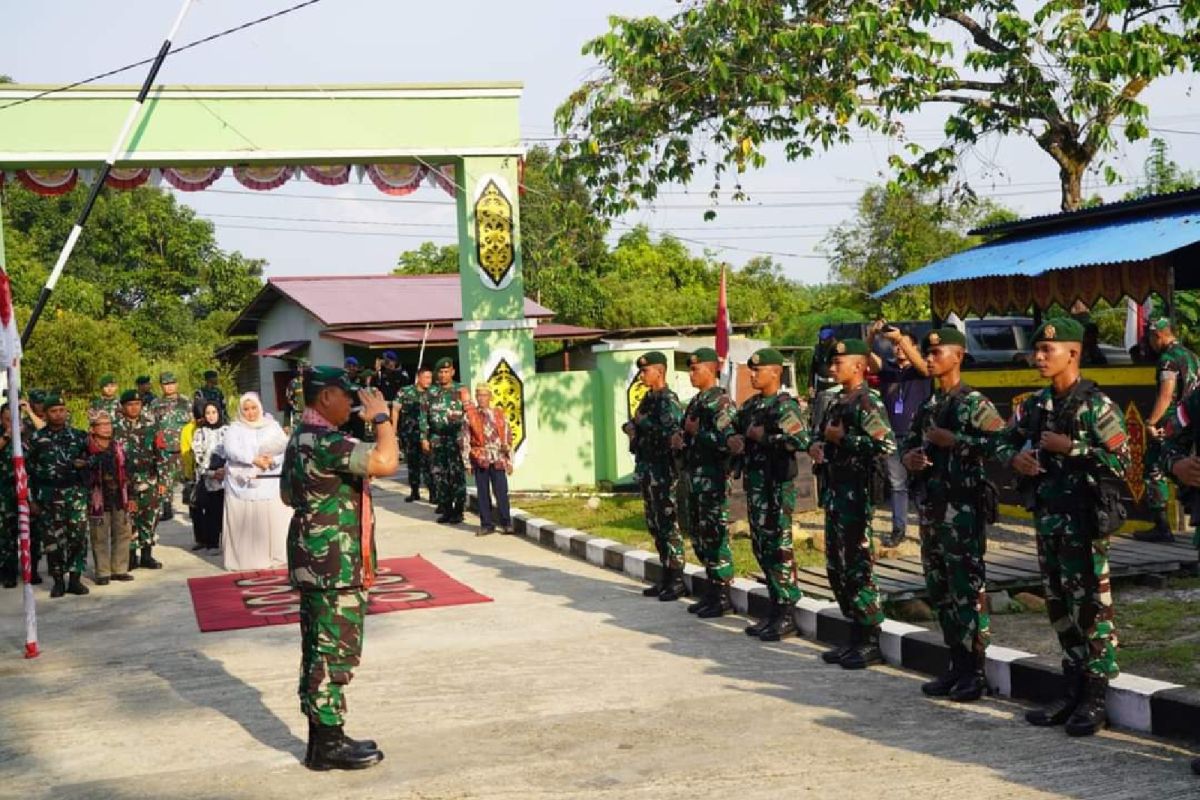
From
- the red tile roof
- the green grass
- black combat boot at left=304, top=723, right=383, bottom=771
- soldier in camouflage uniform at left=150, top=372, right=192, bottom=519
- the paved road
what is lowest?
the paved road

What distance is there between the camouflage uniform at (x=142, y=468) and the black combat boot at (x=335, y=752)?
7.79 m

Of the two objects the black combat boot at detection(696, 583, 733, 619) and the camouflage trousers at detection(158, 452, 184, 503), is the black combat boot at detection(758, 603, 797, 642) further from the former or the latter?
the camouflage trousers at detection(158, 452, 184, 503)

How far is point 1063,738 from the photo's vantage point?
19.5 ft

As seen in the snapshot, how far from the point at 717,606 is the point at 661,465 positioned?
1.28 m

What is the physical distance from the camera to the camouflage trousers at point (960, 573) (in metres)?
6.66

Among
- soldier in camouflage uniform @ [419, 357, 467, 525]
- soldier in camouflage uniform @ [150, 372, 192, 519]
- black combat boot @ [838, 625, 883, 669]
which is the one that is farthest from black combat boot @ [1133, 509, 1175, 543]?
soldier in camouflage uniform @ [150, 372, 192, 519]

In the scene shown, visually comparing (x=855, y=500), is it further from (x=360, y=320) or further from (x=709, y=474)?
(x=360, y=320)

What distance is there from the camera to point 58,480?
1125 cm

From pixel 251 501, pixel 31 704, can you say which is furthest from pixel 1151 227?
pixel 31 704

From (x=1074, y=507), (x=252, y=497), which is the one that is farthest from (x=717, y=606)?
(x=252, y=497)

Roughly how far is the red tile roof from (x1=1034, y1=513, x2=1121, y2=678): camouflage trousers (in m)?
20.4

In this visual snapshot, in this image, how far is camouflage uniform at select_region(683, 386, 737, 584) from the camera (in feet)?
30.3

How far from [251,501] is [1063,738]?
8744mm

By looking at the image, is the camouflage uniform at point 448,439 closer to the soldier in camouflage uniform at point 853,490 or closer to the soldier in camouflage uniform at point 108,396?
the soldier in camouflage uniform at point 108,396
